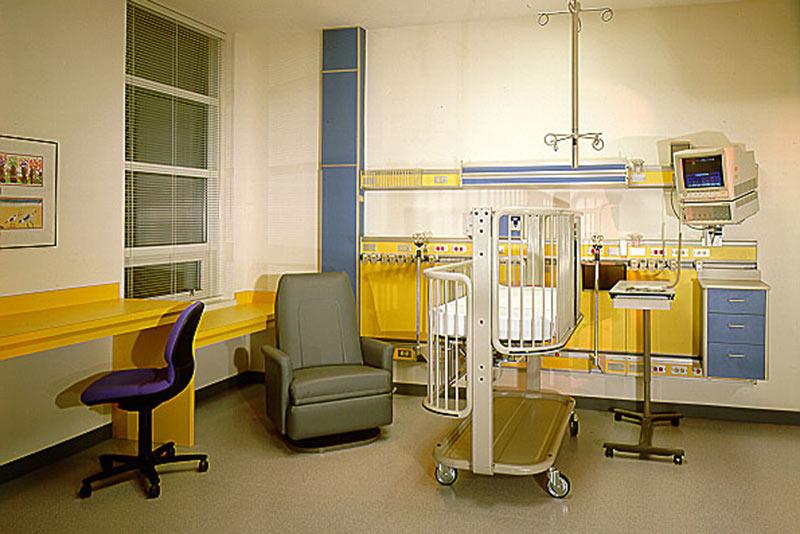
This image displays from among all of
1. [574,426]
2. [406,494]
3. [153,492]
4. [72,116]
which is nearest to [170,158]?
[72,116]

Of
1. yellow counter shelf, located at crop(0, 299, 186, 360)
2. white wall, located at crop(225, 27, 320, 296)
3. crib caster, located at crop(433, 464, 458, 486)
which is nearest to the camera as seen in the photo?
yellow counter shelf, located at crop(0, 299, 186, 360)

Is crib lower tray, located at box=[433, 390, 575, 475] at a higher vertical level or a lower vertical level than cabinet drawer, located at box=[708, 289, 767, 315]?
lower

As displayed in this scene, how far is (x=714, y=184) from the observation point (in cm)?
462

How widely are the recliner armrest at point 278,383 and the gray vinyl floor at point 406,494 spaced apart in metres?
0.20

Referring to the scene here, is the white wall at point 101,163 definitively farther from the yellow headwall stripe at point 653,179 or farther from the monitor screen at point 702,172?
the monitor screen at point 702,172

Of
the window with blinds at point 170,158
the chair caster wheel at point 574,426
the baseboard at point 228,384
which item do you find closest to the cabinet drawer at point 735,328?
the chair caster wheel at point 574,426

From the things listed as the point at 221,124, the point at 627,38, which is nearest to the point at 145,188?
the point at 221,124

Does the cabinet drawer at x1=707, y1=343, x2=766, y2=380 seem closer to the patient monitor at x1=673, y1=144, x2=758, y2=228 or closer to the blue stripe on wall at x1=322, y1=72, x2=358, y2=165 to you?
the patient monitor at x1=673, y1=144, x2=758, y2=228

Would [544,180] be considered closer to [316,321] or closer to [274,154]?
[316,321]

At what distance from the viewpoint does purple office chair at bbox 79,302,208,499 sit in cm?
Result: 374

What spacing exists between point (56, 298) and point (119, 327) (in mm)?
595

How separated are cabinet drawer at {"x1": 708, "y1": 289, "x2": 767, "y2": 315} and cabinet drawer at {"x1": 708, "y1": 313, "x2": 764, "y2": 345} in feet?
0.10

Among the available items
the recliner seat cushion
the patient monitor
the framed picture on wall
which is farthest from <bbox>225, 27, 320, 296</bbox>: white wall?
the patient monitor

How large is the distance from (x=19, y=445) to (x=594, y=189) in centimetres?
399
